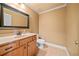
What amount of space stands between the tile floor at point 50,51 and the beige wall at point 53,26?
11cm

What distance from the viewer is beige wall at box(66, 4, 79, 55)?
5.46ft

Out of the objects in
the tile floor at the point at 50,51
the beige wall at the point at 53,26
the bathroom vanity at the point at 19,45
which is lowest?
the tile floor at the point at 50,51

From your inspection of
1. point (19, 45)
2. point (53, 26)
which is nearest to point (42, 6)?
point (53, 26)

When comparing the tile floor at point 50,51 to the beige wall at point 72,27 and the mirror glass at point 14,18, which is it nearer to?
the beige wall at point 72,27

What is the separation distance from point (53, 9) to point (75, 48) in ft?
2.12

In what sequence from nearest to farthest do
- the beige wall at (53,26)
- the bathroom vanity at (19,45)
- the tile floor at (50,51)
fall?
the bathroom vanity at (19,45), the tile floor at (50,51), the beige wall at (53,26)

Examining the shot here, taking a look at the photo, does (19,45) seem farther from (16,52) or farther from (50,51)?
(50,51)

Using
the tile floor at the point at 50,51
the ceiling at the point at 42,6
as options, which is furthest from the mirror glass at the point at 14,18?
the tile floor at the point at 50,51

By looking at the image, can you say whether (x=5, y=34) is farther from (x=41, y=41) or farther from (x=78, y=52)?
Answer: (x=78, y=52)

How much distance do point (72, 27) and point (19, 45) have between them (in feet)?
2.62

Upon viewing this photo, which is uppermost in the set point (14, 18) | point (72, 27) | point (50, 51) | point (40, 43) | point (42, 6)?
point (42, 6)

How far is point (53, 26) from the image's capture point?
1812mm

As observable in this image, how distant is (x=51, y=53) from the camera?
1.70 meters

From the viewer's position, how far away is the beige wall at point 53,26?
179 cm
